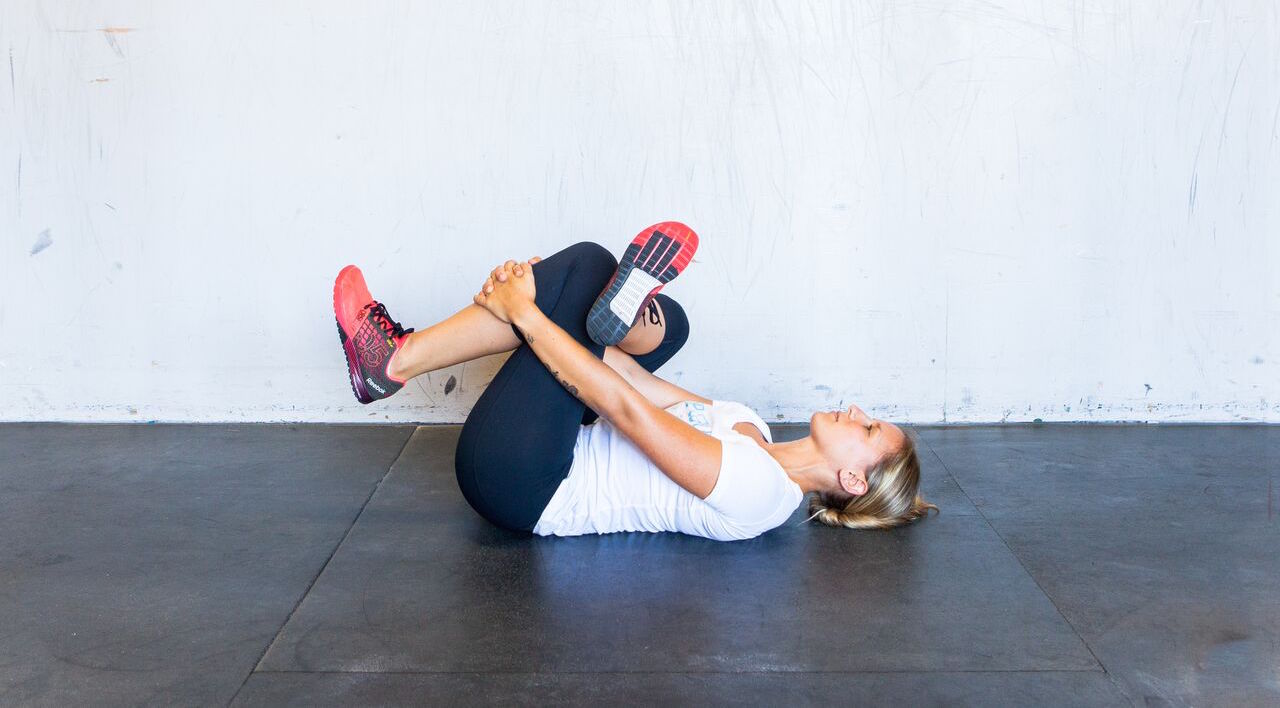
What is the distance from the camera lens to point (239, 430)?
3.21 metres

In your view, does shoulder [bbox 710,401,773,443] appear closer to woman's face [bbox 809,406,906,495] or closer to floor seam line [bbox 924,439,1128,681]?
woman's face [bbox 809,406,906,495]

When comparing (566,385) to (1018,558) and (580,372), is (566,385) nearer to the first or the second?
(580,372)

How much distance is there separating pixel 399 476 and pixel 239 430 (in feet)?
2.11

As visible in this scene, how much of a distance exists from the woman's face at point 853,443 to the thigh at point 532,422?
0.52 metres

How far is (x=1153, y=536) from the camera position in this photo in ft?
8.23

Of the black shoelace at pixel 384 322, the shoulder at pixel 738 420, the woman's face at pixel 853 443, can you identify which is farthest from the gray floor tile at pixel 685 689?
the black shoelace at pixel 384 322

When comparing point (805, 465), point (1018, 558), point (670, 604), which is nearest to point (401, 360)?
point (670, 604)

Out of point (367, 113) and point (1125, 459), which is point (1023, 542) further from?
point (367, 113)

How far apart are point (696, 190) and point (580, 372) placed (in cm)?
112

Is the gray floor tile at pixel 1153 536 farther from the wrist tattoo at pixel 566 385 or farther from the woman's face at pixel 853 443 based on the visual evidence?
the wrist tattoo at pixel 566 385

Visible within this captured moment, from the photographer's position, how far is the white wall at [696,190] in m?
3.05

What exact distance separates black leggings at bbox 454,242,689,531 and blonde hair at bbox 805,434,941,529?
618 mm

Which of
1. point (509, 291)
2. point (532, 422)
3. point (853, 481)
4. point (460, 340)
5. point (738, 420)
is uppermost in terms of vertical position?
point (509, 291)

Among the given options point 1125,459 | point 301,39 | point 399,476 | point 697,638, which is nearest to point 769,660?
point 697,638
